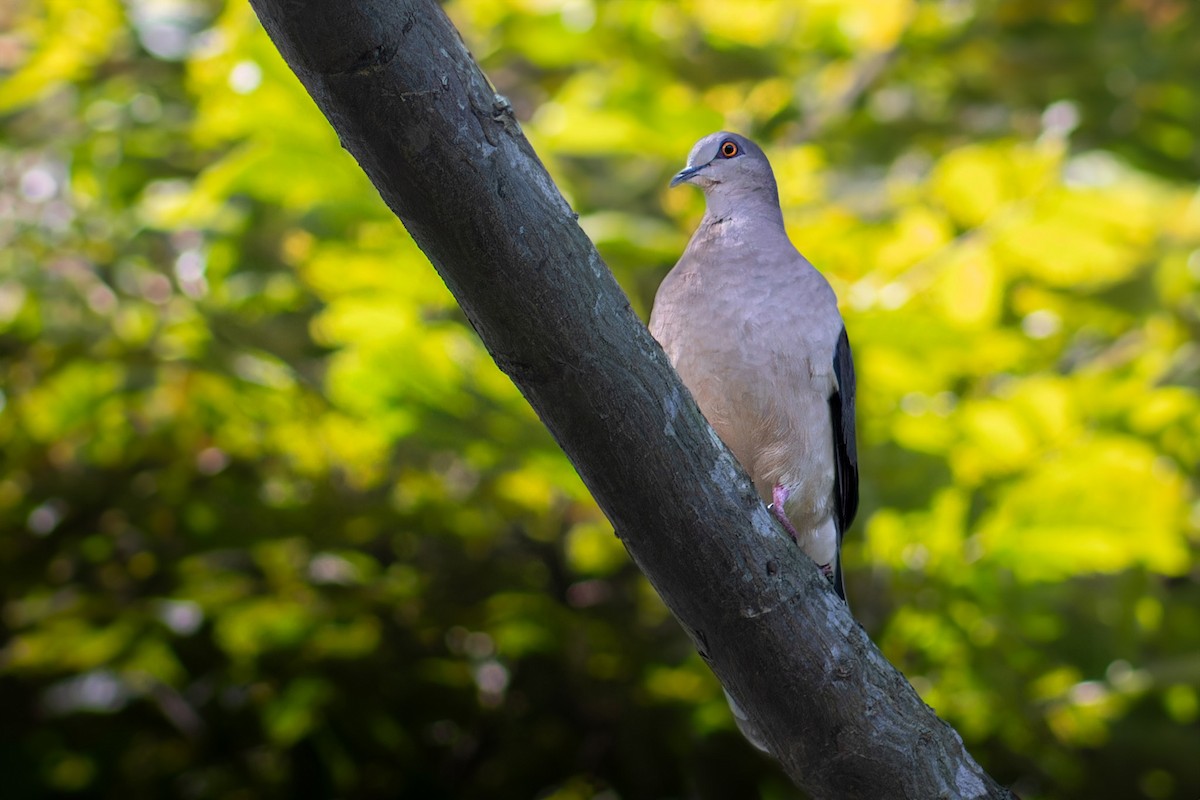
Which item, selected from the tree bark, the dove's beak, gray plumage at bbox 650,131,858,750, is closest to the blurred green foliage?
the dove's beak

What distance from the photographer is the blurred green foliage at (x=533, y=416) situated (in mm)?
3309

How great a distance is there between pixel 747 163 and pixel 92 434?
2724mm

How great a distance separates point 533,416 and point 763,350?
107 centimetres

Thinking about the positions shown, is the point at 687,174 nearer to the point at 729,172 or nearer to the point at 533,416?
the point at 729,172

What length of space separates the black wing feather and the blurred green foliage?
536 mm

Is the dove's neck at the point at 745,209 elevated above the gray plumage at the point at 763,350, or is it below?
above

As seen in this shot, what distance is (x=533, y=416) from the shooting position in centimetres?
322

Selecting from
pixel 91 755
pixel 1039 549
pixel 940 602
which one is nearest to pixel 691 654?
pixel 940 602

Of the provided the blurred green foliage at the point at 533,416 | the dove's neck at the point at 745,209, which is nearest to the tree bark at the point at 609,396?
the dove's neck at the point at 745,209

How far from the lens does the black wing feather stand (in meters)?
2.46

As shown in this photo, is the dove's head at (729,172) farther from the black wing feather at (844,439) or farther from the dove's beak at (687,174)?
the black wing feather at (844,439)

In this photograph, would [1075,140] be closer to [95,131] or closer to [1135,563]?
[1135,563]

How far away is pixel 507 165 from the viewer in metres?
1.50

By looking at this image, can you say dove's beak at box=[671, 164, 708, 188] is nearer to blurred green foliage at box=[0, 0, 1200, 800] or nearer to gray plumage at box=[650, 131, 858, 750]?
gray plumage at box=[650, 131, 858, 750]
